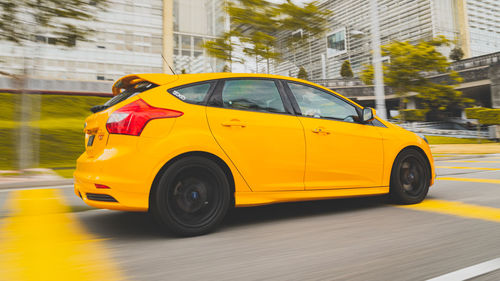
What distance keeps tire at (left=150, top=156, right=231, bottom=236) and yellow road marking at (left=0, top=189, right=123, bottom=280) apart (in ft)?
1.81

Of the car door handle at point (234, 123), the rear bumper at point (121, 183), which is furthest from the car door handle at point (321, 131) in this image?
the rear bumper at point (121, 183)

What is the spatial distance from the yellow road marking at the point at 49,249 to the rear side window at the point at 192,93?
1.38 meters

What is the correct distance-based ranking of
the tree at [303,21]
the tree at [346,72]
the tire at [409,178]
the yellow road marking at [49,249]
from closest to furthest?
1. the yellow road marking at [49,249]
2. the tire at [409,178]
3. the tree at [303,21]
4. the tree at [346,72]

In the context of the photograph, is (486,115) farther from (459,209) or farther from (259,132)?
(259,132)

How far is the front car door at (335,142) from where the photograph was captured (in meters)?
3.81

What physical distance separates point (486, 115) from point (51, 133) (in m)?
31.1

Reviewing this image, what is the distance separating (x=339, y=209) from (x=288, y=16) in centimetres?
816

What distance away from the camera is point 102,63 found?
36.2 metres

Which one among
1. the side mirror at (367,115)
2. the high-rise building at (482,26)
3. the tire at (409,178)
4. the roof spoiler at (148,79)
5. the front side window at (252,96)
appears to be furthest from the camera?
the high-rise building at (482,26)

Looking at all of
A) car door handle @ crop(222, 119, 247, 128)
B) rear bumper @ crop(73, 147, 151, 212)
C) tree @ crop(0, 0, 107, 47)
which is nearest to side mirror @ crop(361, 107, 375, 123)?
car door handle @ crop(222, 119, 247, 128)

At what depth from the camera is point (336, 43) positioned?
2719 inches

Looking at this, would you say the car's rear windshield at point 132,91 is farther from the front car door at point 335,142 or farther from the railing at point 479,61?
the railing at point 479,61

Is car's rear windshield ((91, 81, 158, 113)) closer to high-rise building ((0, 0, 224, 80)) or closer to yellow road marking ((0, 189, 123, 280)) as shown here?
yellow road marking ((0, 189, 123, 280))

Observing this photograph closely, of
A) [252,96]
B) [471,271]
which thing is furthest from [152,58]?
[471,271]
